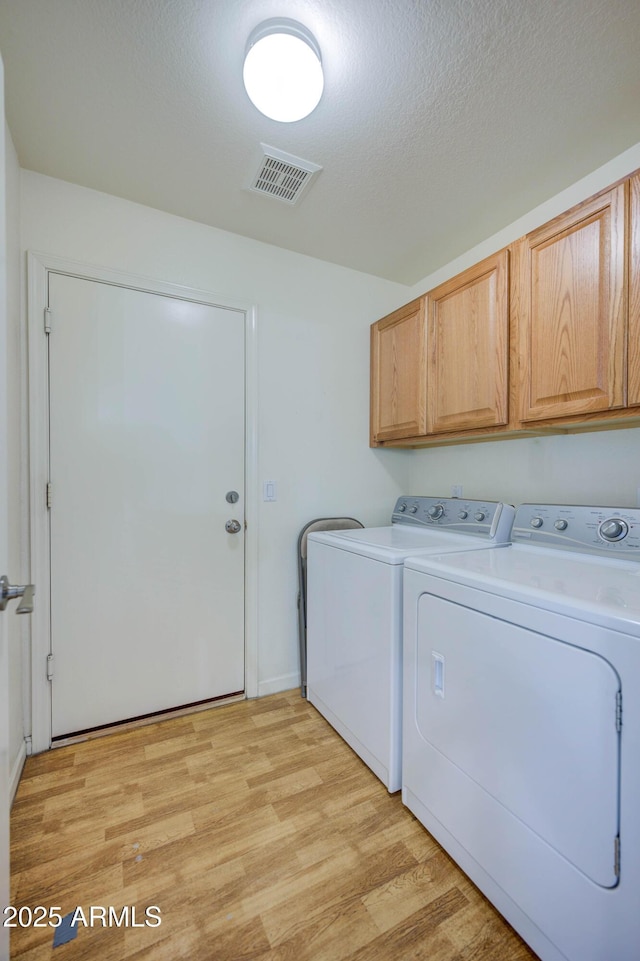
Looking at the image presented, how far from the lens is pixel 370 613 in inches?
58.9

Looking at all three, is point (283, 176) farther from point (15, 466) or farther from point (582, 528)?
point (582, 528)

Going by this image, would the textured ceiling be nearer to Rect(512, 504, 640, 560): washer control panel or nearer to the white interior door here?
the white interior door

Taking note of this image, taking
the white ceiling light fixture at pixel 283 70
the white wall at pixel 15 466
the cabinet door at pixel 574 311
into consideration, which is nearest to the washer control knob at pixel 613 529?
the cabinet door at pixel 574 311

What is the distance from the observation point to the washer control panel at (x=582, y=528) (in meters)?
1.28

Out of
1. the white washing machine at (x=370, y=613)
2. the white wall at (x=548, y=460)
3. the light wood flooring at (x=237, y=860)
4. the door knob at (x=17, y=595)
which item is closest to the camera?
the door knob at (x=17, y=595)

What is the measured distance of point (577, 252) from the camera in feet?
4.44

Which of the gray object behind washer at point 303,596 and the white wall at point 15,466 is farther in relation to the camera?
the gray object behind washer at point 303,596

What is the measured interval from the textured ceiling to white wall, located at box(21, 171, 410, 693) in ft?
0.44

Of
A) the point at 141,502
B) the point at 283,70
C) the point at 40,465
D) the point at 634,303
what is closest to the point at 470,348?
the point at 634,303

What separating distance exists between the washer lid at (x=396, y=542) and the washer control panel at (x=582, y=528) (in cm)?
20

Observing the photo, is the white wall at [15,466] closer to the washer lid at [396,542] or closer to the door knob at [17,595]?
the door knob at [17,595]

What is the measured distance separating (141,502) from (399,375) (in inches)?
58.7

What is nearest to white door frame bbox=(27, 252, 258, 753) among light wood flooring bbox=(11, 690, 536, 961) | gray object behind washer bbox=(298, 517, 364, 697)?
light wood flooring bbox=(11, 690, 536, 961)

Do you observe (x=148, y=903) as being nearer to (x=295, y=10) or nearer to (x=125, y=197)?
(x=295, y=10)
